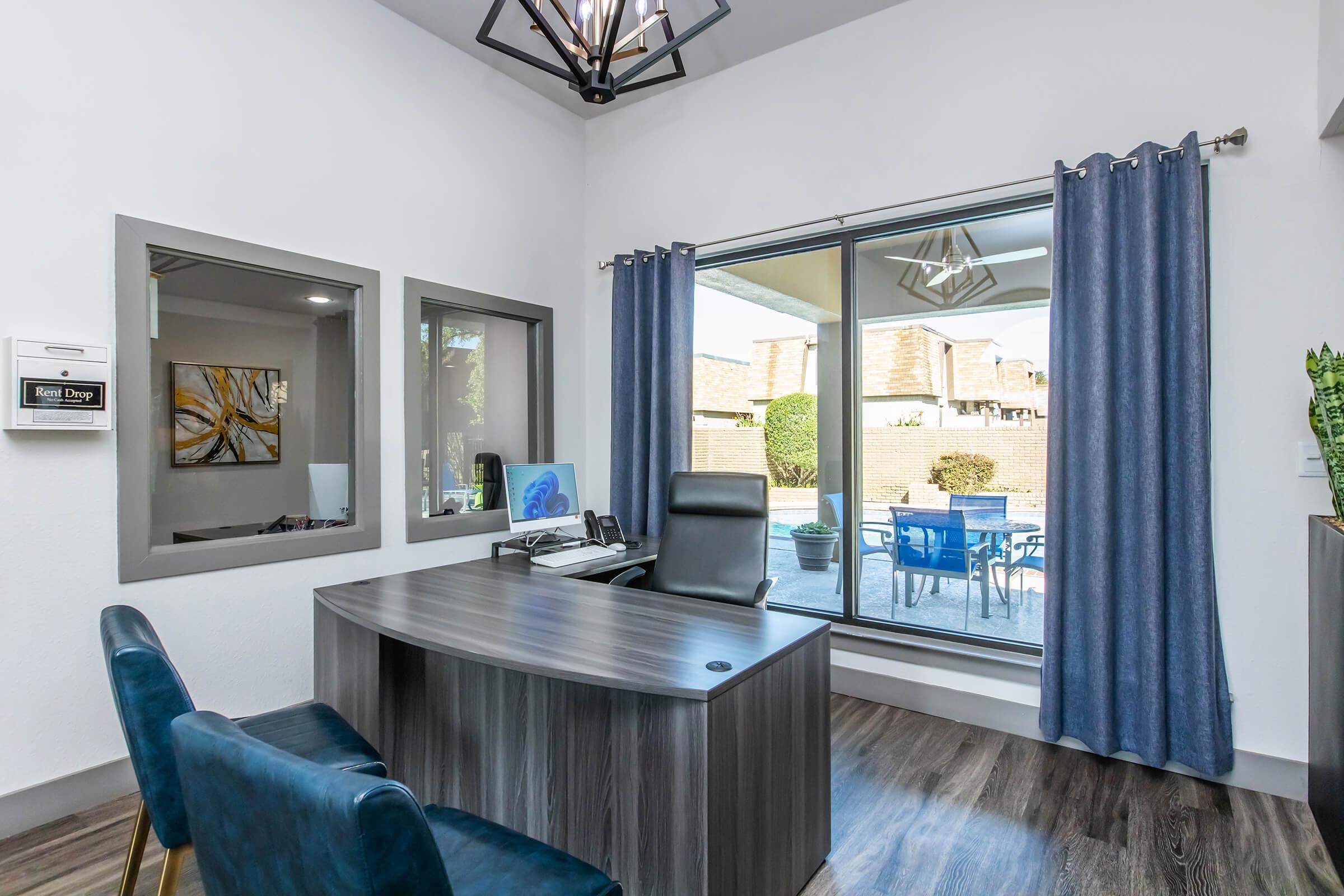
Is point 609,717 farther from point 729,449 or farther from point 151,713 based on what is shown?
point 729,449

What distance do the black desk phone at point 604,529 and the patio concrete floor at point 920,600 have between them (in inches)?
33.4

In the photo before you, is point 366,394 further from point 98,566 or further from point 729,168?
point 729,168

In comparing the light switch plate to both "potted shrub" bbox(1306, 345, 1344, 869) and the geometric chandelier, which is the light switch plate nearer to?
"potted shrub" bbox(1306, 345, 1344, 869)

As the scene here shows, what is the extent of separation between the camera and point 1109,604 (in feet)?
8.18

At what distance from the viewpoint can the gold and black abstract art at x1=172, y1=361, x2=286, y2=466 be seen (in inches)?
104

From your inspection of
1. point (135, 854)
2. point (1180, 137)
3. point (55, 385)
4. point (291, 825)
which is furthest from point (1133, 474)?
point (55, 385)

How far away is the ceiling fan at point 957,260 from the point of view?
2.92 metres

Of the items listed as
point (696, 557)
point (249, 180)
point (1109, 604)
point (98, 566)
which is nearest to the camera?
point (98, 566)

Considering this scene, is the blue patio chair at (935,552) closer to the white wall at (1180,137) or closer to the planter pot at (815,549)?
the planter pot at (815,549)

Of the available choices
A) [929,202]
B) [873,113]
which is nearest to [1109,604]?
[929,202]

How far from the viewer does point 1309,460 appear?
7.43 feet

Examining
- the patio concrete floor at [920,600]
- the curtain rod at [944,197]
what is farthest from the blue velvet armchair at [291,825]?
the curtain rod at [944,197]

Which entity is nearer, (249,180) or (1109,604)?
(1109,604)

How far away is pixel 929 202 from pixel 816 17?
1.09 m
